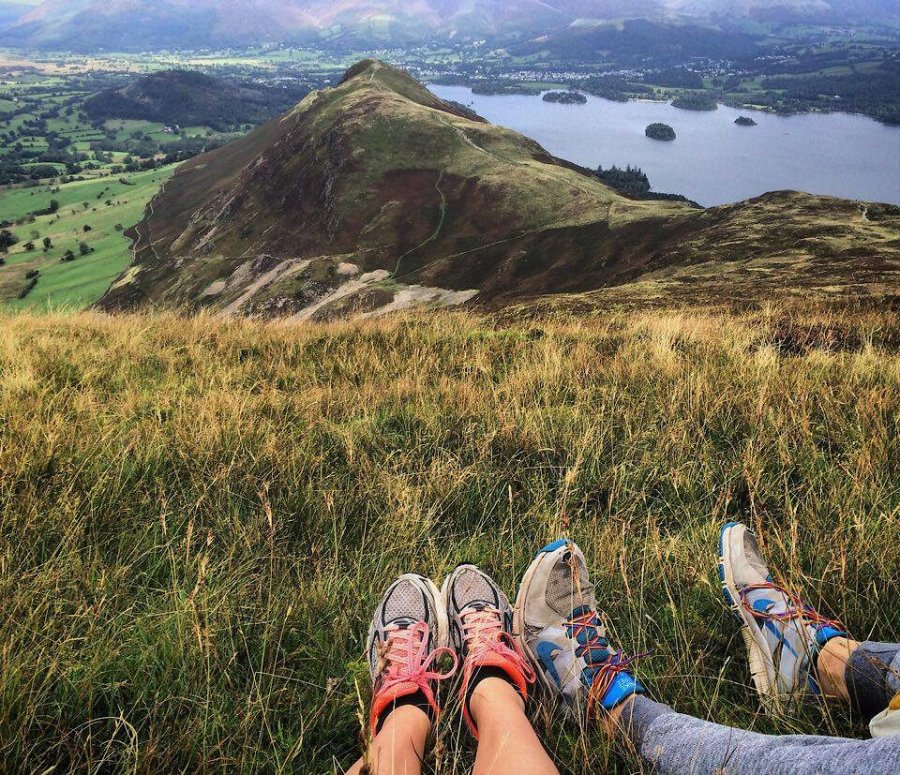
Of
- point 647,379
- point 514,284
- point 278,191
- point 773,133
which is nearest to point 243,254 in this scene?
point 278,191

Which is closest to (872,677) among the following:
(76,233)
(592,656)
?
(592,656)

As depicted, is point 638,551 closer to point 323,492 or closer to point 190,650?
point 323,492

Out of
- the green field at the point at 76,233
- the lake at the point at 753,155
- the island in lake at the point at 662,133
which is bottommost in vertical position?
the green field at the point at 76,233

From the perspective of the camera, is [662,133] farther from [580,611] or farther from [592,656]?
[592,656]

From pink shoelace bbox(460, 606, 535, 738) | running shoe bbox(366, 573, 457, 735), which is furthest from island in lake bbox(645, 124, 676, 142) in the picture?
running shoe bbox(366, 573, 457, 735)

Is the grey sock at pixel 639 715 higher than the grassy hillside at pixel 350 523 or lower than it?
lower

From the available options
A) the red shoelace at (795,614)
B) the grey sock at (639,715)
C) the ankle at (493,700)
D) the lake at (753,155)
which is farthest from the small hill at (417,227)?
the lake at (753,155)

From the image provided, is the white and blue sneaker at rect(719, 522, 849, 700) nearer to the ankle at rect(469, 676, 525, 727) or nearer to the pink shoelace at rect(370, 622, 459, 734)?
the ankle at rect(469, 676, 525, 727)

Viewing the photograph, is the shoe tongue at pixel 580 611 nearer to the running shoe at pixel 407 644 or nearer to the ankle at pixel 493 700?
the ankle at pixel 493 700
